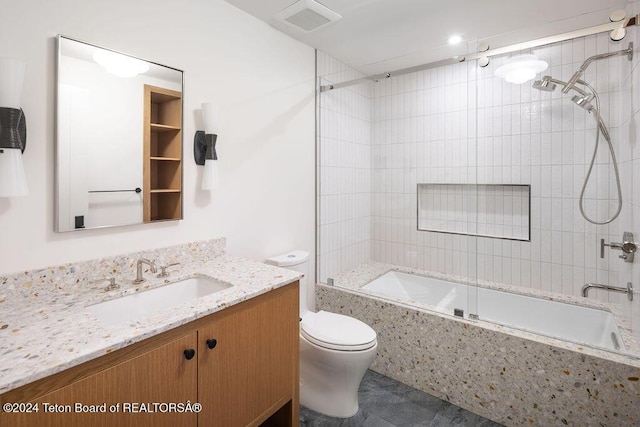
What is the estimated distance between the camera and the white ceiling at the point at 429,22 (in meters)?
1.98

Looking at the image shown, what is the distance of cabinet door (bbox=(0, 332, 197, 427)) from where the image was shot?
83 centimetres

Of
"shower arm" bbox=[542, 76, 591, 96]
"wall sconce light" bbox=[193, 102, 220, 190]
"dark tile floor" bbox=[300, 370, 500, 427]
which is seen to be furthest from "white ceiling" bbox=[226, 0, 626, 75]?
"dark tile floor" bbox=[300, 370, 500, 427]

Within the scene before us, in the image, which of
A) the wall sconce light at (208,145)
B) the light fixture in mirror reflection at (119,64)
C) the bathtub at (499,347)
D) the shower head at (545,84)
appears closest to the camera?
the light fixture in mirror reflection at (119,64)

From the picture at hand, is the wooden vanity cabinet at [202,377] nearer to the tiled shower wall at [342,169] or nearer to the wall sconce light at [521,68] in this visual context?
the tiled shower wall at [342,169]

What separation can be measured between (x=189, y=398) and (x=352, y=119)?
7.73ft

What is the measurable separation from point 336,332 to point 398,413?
0.60m

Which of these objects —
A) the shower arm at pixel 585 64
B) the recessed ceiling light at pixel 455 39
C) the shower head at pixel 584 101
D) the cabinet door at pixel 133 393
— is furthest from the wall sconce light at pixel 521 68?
the cabinet door at pixel 133 393

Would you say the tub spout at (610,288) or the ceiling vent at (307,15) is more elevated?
the ceiling vent at (307,15)

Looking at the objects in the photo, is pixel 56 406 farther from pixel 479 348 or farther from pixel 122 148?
pixel 479 348

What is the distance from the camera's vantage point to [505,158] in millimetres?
2408

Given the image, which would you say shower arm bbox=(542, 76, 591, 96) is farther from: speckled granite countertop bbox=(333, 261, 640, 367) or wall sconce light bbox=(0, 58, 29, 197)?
wall sconce light bbox=(0, 58, 29, 197)

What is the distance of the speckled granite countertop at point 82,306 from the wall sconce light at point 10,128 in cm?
36

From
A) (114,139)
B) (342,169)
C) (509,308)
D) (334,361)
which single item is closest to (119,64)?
(114,139)

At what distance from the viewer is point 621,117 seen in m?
1.92
